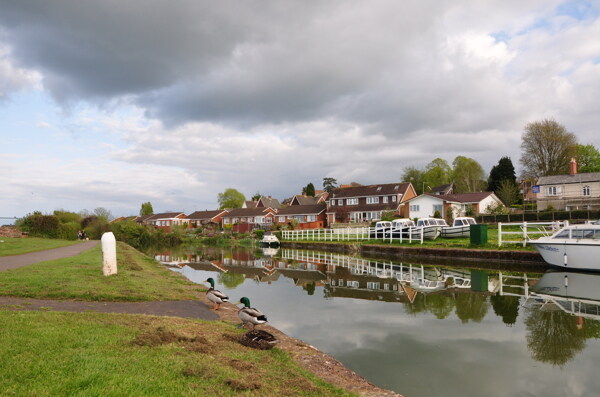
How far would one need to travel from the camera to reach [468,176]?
99.1 m

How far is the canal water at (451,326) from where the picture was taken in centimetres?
858

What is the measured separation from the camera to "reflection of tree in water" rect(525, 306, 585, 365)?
9930 millimetres

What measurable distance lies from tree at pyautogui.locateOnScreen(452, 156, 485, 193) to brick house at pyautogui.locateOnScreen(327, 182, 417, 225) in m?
32.7

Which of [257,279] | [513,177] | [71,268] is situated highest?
[513,177]

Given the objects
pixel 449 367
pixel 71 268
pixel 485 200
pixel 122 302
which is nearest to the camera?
pixel 449 367

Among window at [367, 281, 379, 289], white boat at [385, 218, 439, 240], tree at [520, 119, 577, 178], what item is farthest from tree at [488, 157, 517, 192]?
window at [367, 281, 379, 289]

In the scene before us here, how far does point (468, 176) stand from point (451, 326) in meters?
94.4

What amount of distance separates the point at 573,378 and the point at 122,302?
12001 mm

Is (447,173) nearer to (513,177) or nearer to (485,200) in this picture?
(513,177)

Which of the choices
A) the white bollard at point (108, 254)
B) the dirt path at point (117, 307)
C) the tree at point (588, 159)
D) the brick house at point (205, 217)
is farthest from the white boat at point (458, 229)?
the brick house at point (205, 217)

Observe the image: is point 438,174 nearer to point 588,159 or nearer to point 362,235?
point 588,159

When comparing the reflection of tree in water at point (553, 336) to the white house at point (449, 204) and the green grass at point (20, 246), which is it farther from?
the white house at point (449, 204)

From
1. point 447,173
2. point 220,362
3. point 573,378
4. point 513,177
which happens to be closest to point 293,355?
point 220,362

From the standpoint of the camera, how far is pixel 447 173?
10481 cm
